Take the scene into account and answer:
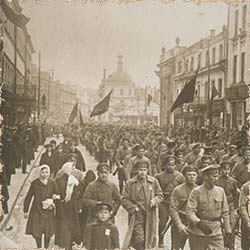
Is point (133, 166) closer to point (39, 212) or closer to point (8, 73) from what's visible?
point (39, 212)

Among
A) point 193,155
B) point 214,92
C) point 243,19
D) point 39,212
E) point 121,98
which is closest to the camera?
point 39,212

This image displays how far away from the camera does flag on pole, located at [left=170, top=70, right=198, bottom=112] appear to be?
5.82 meters

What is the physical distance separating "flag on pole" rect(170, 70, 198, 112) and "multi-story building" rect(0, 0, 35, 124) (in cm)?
135

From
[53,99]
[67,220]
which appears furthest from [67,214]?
[53,99]

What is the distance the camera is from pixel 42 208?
17.5 feet

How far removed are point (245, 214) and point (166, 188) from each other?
71 cm

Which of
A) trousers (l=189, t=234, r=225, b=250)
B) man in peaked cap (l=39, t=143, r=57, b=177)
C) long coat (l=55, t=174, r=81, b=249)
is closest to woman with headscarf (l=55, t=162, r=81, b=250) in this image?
long coat (l=55, t=174, r=81, b=249)

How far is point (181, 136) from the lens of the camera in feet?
19.5

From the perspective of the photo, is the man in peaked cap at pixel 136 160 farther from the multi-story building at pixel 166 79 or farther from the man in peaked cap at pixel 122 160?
the multi-story building at pixel 166 79

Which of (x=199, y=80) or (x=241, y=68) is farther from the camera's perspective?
(x=199, y=80)

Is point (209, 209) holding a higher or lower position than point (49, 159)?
lower

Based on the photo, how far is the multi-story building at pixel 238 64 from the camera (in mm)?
5527

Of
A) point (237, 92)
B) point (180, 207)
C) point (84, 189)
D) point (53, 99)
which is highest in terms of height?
point (237, 92)

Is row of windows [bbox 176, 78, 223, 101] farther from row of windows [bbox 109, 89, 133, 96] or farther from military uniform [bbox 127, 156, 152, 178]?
military uniform [bbox 127, 156, 152, 178]
